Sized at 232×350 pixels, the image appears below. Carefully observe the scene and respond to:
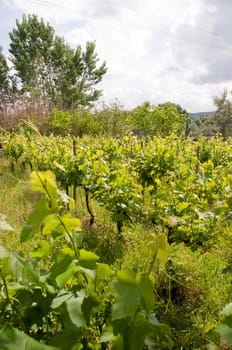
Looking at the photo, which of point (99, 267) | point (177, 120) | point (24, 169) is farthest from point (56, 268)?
point (177, 120)

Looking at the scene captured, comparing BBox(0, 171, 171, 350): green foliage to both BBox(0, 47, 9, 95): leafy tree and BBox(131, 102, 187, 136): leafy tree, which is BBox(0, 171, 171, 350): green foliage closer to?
BBox(131, 102, 187, 136): leafy tree

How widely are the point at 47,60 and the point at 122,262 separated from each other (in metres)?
28.5

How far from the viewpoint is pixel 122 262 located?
301 centimetres

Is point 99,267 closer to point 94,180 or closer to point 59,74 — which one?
point 94,180

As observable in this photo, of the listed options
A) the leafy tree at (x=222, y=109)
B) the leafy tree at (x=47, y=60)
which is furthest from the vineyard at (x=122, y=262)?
the leafy tree at (x=222, y=109)

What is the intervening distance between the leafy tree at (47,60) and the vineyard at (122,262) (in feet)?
77.9

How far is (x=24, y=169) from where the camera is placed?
310 inches

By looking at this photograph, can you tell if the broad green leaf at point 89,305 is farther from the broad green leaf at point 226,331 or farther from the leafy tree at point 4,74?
the leafy tree at point 4,74

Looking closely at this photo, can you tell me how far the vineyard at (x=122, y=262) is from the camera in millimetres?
793

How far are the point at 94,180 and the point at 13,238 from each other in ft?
3.53

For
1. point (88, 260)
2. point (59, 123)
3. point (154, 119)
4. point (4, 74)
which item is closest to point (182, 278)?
point (88, 260)

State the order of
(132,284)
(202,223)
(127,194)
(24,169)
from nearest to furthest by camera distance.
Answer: (132,284), (202,223), (127,194), (24,169)

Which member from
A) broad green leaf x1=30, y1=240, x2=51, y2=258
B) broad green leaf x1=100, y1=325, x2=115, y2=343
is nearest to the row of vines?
broad green leaf x1=30, y1=240, x2=51, y2=258

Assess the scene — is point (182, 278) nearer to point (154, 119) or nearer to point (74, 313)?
point (74, 313)
